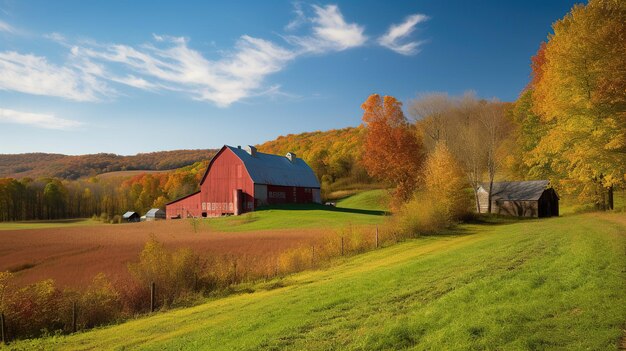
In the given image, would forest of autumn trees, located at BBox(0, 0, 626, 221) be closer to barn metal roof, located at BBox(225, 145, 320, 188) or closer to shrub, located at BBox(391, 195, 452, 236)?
shrub, located at BBox(391, 195, 452, 236)

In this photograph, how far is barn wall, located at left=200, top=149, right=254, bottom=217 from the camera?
62.6 metres

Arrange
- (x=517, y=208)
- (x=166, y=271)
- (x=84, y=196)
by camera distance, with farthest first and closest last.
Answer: (x=84, y=196) < (x=517, y=208) < (x=166, y=271)

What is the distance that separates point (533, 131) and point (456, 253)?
113ft

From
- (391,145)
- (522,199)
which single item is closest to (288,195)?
(391,145)

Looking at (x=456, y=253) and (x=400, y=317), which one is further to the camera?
(x=456, y=253)

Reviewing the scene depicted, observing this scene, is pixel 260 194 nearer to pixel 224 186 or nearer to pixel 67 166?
pixel 224 186

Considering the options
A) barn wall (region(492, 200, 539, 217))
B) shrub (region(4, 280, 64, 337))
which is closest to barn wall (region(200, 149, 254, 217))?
barn wall (region(492, 200, 539, 217))

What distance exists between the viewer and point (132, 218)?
88938mm

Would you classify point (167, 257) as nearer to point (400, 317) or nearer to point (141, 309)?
point (141, 309)

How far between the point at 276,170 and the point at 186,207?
1639 centimetres

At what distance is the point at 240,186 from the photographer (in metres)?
63.4

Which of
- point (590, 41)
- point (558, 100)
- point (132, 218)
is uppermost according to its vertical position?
point (590, 41)

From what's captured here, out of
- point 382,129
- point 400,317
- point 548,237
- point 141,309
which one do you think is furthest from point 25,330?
point 382,129

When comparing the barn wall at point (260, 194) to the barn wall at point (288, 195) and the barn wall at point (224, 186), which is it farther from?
the barn wall at point (288, 195)
